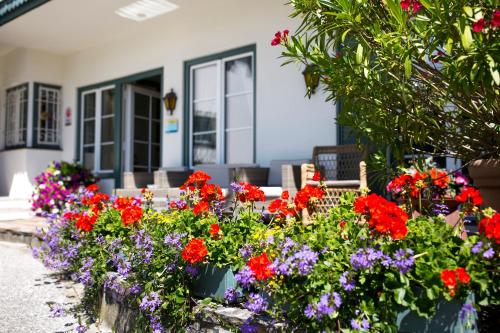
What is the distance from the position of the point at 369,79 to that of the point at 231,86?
4.42 m

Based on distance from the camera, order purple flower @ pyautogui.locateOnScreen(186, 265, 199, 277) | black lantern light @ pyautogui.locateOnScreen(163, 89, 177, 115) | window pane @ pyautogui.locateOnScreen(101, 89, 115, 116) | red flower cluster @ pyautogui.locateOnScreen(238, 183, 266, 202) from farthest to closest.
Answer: window pane @ pyautogui.locateOnScreen(101, 89, 115, 116) → black lantern light @ pyautogui.locateOnScreen(163, 89, 177, 115) → red flower cluster @ pyautogui.locateOnScreen(238, 183, 266, 202) → purple flower @ pyautogui.locateOnScreen(186, 265, 199, 277)

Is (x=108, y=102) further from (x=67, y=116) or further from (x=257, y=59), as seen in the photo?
(x=257, y=59)

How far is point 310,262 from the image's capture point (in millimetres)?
1490

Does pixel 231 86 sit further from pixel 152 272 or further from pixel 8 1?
pixel 152 272

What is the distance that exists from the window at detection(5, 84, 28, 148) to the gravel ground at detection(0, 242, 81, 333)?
532 cm

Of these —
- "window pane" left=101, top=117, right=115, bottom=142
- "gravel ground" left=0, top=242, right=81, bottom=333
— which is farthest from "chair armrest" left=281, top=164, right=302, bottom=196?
"window pane" left=101, top=117, right=115, bottom=142

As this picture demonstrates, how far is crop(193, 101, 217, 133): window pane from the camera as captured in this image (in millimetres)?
6359

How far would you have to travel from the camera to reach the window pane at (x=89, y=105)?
8336 mm

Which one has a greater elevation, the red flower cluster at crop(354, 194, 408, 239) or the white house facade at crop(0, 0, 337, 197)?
the white house facade at crop(0, 0, 337, 197)

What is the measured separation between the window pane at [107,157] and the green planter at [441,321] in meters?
7.16

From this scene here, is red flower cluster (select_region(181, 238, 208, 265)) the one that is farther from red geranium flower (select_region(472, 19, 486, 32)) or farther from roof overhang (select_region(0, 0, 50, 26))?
roof overhang (select_region(0, 0, 50, 26))

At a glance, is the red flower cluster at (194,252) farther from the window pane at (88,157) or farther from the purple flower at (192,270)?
the window pane at (88,157)

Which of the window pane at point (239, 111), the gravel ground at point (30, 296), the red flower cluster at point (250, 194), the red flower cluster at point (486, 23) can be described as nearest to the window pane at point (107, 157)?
the window pane at point (239, 111)

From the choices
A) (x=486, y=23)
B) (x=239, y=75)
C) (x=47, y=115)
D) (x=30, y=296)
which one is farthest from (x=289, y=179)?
(x=47, y=115)
